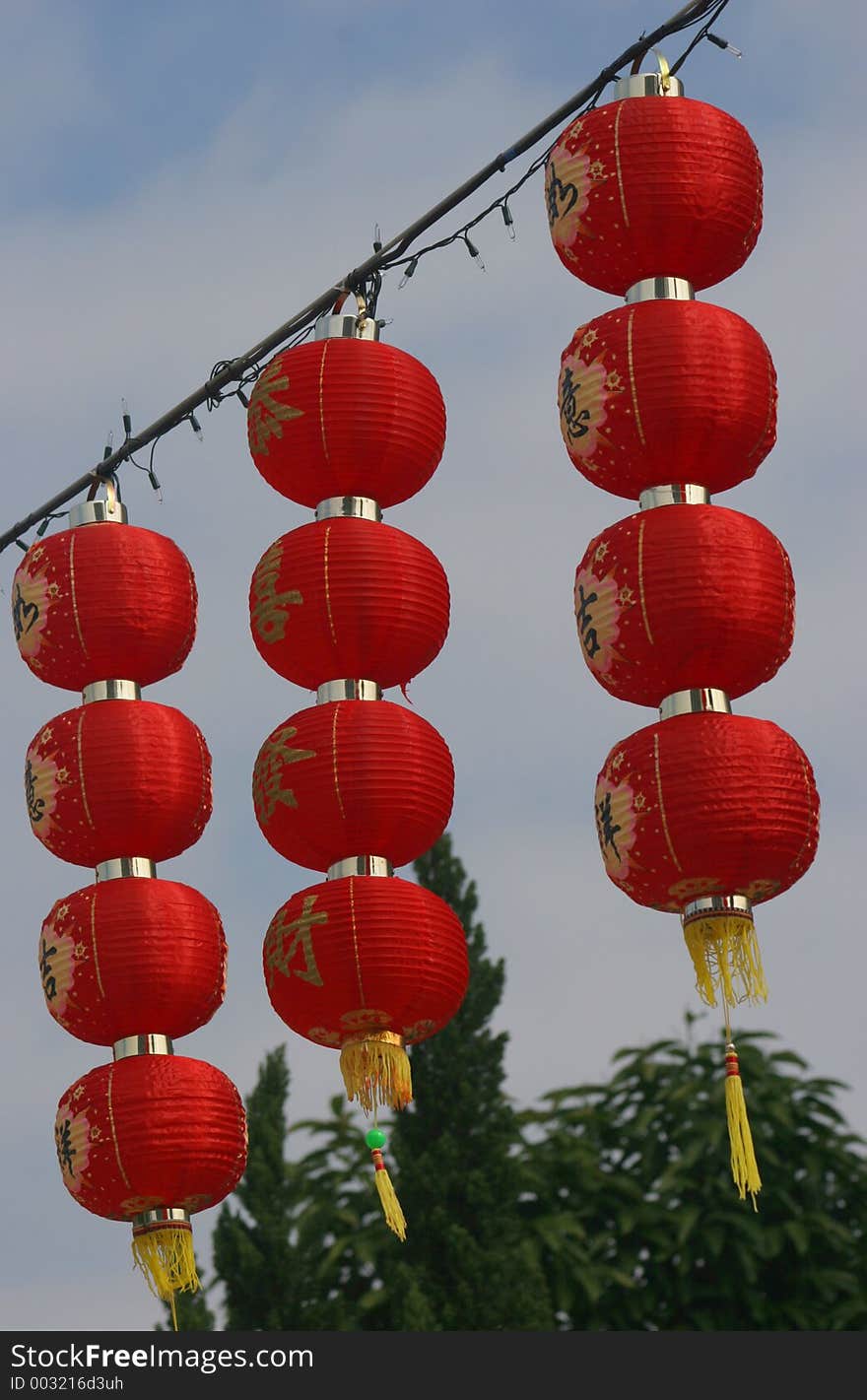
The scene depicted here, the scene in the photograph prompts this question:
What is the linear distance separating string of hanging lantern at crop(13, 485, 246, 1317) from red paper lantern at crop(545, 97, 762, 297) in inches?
75.4

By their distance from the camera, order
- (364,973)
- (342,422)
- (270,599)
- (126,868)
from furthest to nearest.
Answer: (126,868) < (342,422) < (270,599) < (364,973)

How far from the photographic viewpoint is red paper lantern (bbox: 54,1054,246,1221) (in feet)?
21.1

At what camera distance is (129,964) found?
664cm

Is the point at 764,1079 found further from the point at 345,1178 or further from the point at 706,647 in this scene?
the point at 706,647

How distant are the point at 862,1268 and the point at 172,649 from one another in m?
7.88

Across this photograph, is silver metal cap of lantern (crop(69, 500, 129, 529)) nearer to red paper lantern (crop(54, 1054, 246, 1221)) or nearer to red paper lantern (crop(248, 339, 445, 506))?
red paper lantern (crop(248, 339, 445, 506))

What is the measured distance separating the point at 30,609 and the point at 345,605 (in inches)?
57.4

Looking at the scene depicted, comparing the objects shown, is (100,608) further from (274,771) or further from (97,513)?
(274,771)

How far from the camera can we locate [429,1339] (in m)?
5.33

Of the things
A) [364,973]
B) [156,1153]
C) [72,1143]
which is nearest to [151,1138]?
[156,1153]

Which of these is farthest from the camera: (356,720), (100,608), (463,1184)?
(463,1184)

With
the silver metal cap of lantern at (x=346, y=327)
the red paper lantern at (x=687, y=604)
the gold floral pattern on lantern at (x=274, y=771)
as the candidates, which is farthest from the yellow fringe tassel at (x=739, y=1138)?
the silver metal cap of lantern at (x=346, y=327)

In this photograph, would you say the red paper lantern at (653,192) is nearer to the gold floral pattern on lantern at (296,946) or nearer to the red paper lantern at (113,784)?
the gold floral pattern on lantern at (296,946)

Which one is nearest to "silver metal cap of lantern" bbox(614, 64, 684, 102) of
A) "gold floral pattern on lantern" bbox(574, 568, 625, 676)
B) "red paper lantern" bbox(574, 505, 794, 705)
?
"red paper lantern" bbox(574, 505, 794, 705)
